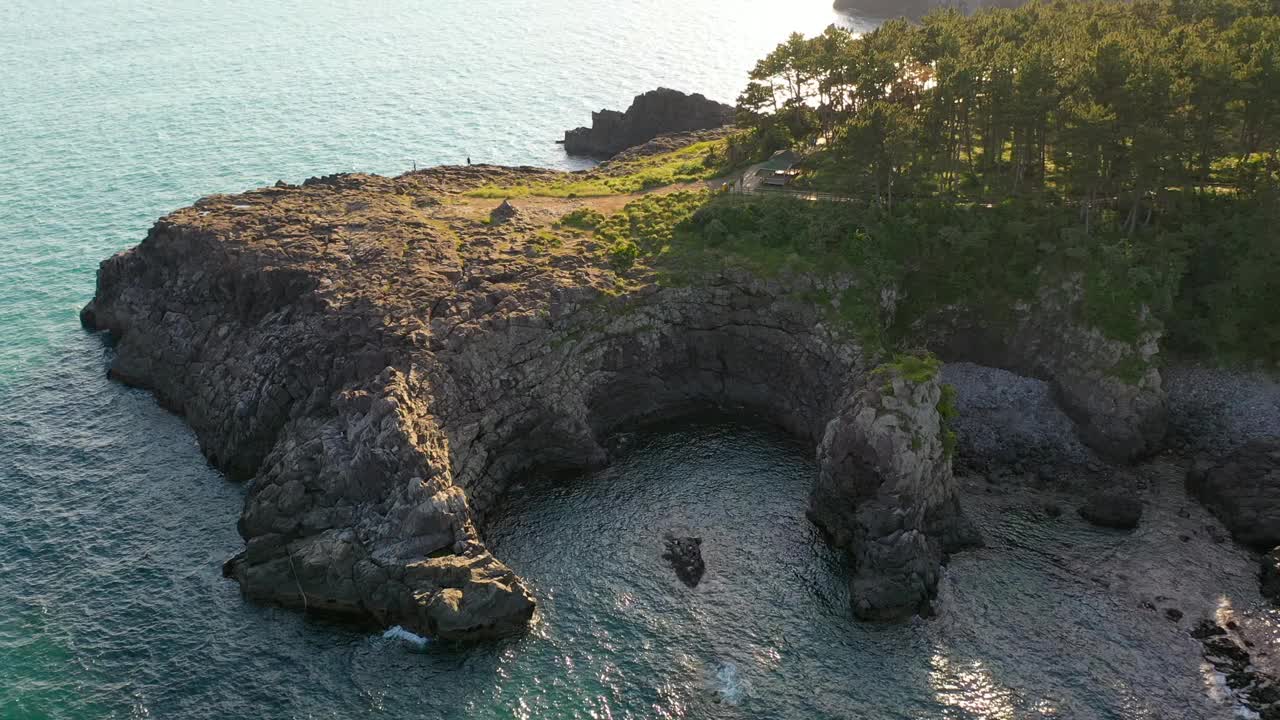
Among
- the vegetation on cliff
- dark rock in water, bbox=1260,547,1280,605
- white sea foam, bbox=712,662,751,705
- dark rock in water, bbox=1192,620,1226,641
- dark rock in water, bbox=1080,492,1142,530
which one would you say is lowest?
dark rock in water, bbox=1192,620,1226,641

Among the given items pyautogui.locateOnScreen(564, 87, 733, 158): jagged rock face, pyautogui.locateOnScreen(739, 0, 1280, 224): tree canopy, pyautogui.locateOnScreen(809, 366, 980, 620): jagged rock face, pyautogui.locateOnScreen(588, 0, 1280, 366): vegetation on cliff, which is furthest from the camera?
pyautogui.locateOnScreen(564, 87, 733, 158): jagged rock face

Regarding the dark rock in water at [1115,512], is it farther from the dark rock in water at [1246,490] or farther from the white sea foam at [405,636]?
the white sea foam at [405,636]

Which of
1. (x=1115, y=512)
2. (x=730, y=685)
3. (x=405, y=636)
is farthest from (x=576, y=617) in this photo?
(x=1115, y=512)

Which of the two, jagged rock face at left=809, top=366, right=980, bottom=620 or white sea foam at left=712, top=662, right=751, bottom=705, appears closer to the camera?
white sea foam at left=712, top=662, right=751, bottom=705

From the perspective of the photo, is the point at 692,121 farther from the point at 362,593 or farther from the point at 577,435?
the point at 362,593

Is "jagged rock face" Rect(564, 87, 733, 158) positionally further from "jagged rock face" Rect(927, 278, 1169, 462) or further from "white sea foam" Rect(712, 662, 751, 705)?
"white sea foam" Rect(712, 662, 751, 705)

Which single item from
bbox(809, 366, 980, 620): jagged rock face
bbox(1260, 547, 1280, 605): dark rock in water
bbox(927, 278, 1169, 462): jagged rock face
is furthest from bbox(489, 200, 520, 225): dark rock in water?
bbox(1260, 547, 1280, 605): dark rock in water

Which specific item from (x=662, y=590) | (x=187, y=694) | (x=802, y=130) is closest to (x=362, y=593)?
(x=187, y=694)
